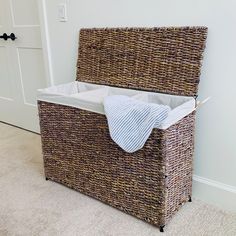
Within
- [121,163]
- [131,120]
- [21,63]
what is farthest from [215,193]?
[21,63]

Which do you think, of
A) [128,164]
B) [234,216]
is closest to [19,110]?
[128,164]

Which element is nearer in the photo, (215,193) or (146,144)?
(146,144)

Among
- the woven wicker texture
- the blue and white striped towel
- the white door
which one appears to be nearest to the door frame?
the white door

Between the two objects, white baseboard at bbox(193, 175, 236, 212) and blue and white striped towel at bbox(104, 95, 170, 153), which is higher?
blue and white striped towel at bbox(104, 95, 170, 153)

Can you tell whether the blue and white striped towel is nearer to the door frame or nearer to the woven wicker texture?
the woven wicker texture

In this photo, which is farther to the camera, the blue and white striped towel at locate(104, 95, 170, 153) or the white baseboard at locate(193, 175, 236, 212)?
the white baseboard at locate(193, 175, 236, 212)

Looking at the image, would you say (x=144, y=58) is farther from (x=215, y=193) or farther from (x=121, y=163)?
(x=215, y=193)

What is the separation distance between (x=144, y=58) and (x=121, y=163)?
60 centimetres

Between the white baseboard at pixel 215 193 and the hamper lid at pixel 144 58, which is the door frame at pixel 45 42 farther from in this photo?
the white baseboard at pixel 215 193

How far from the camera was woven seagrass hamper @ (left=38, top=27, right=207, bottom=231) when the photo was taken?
1400 millimetres

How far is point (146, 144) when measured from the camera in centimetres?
134

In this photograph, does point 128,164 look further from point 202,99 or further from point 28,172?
point 28,172

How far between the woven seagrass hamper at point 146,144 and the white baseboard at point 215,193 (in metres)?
0.08

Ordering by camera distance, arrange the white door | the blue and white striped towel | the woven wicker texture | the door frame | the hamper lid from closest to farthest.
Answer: the blue and white striped towel, the woven wicker texture, the hamper lid, the door frame, the white door
